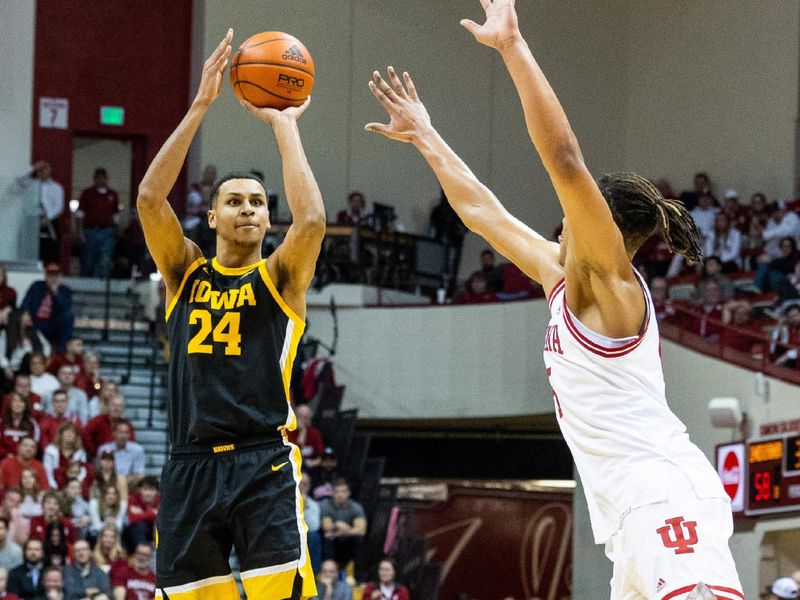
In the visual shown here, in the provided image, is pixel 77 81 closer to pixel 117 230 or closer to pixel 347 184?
pixel 117 230

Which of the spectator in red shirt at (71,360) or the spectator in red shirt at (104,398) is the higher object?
the spectator in red shirt at (71,360)

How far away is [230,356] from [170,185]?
66 cm

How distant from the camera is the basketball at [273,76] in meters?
5.75

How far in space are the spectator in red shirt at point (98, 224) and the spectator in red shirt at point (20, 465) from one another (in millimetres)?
6977

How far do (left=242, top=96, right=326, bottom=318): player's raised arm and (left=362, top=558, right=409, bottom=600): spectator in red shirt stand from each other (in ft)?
28.2

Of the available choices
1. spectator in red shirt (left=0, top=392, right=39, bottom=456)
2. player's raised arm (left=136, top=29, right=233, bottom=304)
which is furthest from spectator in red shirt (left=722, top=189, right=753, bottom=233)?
player's raised arm (left=136, top=29, right=233, bottom=304)

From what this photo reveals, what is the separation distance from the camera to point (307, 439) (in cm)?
1527

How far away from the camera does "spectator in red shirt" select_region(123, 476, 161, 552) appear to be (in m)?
13.2

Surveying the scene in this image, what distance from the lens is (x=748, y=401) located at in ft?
49.8

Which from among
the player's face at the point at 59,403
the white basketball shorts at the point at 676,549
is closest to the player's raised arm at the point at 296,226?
the white basketball shorts at the point at 676,549

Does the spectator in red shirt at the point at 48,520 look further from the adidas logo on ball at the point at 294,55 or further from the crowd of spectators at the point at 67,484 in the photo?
the adidas logo on ball at the point at 294,55

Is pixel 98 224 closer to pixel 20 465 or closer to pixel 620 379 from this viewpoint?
pixel 20 465

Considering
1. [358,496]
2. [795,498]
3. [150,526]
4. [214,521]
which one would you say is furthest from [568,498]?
[214,521]

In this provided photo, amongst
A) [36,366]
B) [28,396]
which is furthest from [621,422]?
[36,366]
